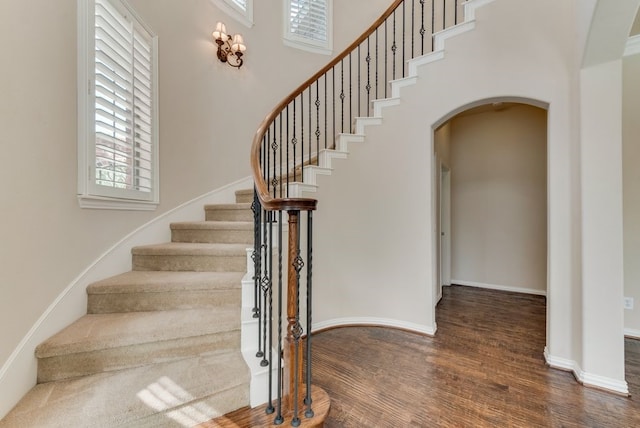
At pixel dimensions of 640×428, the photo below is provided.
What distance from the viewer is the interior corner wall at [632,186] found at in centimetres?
271

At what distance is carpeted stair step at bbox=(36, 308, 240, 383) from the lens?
1.45 m

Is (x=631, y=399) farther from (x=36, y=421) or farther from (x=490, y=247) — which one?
(x=36, y=421)

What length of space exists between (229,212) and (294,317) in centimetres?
179

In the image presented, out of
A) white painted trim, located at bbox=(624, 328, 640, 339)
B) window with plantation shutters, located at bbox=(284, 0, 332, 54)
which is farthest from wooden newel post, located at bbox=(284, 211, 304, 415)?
window with plantation shutters, located at bbox=(284, 0, 332, 54)

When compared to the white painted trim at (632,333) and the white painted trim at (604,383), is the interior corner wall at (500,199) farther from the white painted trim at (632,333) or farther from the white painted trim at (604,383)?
the white painted trim at (604,383)

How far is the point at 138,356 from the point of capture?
153cm

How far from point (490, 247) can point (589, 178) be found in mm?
2792

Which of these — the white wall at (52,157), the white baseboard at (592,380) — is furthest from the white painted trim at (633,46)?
the white wall at (52,157)

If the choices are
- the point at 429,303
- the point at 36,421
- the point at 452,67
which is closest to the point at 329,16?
the point at 452,67

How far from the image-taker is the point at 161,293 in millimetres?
1870

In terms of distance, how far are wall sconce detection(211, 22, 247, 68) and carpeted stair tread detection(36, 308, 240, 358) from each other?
2828 mm

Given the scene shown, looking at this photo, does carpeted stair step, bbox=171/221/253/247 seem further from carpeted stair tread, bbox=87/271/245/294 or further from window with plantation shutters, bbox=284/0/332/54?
window with plantation shutters, bbox=284/0/332/54

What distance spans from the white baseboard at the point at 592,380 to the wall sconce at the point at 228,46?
169 inches

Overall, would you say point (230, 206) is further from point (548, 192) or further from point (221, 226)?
point (548, 192)
